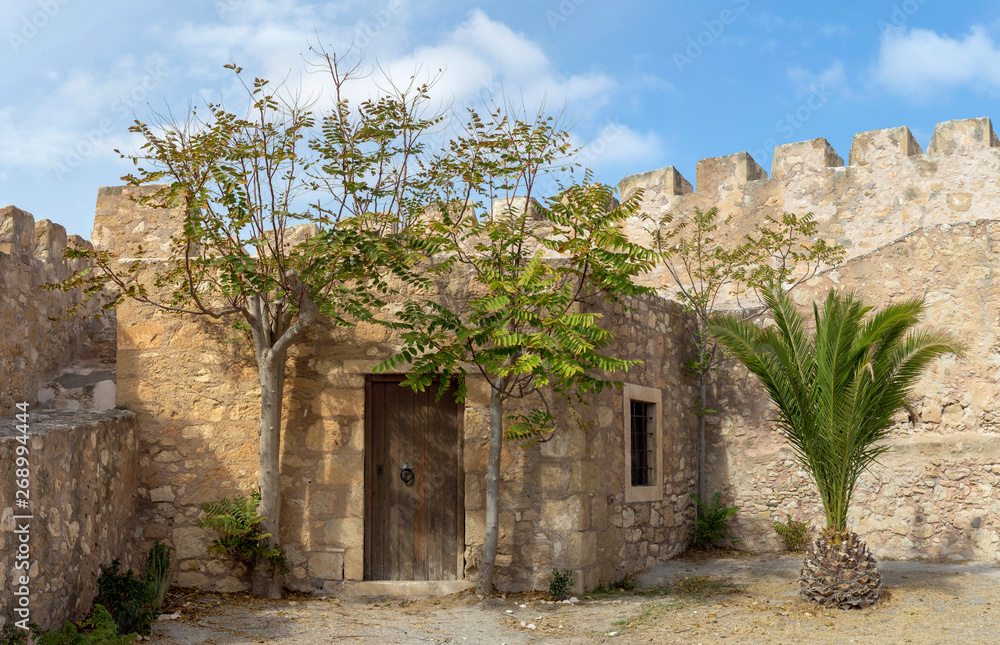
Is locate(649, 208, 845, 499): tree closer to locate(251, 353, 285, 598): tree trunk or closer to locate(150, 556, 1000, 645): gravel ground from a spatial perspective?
locate(150, 556, 1000, 645): gravel ground

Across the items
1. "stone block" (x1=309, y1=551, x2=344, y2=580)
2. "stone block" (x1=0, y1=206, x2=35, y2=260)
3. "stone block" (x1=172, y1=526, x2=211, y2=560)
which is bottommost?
"stone block" (x1=309, y1=551, x2=344, y2=580)

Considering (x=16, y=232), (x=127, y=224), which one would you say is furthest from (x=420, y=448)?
(x=127, y=224)

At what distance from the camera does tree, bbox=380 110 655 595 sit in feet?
21.9

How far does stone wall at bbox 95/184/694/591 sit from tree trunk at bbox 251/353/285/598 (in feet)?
0.65

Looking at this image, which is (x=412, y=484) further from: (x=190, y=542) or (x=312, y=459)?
(x=190, y=542)

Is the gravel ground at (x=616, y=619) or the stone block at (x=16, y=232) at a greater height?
the stone block at (x=16, y=232)

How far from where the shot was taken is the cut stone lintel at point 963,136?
35.4 feet

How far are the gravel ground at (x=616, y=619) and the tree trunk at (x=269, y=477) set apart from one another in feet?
0.59

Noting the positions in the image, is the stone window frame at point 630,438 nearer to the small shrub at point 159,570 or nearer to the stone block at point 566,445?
the stone block at point 566,445

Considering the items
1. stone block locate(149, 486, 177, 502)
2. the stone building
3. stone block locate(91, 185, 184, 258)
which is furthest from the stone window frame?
stone block locate(91, 185, 184, 258)

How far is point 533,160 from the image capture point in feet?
23.6

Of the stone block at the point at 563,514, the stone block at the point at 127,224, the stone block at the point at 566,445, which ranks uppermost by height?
the stone block at the point at 127,224

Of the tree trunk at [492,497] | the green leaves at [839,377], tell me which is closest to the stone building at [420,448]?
the tree trunk at [492,497]

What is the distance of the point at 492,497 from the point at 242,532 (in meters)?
1.99
